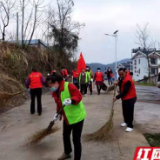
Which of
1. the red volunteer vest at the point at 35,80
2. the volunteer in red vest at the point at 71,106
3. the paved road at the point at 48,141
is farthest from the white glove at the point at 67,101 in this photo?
the red volunteer vest at the point at 35,80

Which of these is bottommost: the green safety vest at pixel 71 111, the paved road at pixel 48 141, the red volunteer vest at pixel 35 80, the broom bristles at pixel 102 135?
the paved road at pixel 48 141

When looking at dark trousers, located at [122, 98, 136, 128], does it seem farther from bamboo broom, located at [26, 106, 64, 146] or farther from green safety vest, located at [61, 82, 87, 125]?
green safety vest, located at [61, 82, 87, 125]

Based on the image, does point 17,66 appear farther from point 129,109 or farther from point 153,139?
point 153,139

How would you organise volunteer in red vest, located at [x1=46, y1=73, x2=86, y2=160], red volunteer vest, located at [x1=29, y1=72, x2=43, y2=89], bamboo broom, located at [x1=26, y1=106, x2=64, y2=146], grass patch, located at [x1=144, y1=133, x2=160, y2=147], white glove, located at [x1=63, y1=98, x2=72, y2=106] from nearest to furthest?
white glove, located at [x1=63, y1=98, x2=72, y2=106]
volunteer in red vest, located at [x1=46, y1=73, x2=86, y2=160]
bamboo broom, located at [x1=26, y1=106, x2=64, y2=146]
grass patch, located at [x1=144, y1=133, x2=160, y2=147]
red volunteer vest, located at [x1=29, y1=72, x2=43, y2=89]

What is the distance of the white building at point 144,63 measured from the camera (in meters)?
60.7

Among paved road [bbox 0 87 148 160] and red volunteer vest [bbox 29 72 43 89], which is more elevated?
red volunteer vest [bbox 29 72 43 89]

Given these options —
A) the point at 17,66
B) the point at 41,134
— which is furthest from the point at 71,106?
the point at 17,66

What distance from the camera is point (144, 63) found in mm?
66062

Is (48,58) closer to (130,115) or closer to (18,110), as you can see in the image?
(18,110)

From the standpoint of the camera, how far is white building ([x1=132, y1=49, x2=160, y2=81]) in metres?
60.7

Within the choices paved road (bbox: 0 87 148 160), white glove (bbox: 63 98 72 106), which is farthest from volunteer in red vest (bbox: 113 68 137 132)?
white glove (bbox: 63 98 72 106)

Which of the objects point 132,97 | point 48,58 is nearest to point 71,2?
point 48,58

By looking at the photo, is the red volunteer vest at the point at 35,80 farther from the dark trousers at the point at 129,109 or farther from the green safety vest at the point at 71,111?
the green safety vest at the point at 71,111

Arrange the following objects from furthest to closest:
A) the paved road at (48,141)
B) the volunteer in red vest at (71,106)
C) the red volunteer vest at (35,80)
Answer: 1. the red volunteer vest at (35,80)
2. the paved road at (48,141)
3. the volunteer in red vest at (71,106)
